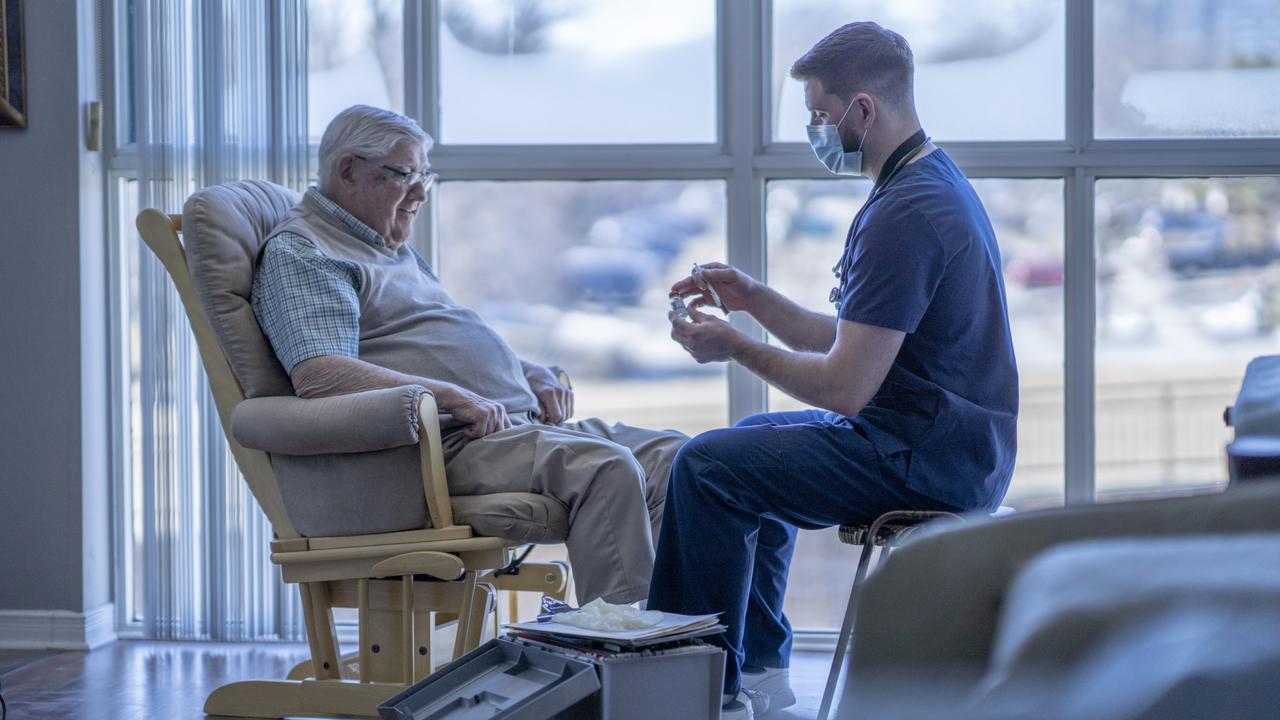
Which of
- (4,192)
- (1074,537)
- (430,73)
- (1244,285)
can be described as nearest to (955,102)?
(1244,285)

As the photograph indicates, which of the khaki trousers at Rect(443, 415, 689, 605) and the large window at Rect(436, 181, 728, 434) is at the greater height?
the large window at Rect(436, 181, 728, 434)

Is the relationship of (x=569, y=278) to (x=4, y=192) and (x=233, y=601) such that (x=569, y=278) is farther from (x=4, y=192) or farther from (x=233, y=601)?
(x=4, y=192)

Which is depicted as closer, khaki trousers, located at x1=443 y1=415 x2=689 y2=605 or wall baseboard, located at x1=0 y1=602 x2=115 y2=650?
khaki trousers, located at x1=443 y1=415 x2=689 y2=605

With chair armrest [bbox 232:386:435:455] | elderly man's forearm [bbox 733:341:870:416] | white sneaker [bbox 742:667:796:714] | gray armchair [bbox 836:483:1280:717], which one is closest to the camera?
gray armchair [bbox 836:483:1280:717]

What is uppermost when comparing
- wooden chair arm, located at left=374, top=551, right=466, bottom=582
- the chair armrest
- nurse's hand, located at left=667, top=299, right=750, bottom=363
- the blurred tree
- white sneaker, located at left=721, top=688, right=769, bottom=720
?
the blurred tree

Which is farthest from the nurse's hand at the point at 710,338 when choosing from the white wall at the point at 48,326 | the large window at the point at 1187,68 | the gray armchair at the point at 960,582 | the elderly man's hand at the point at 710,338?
the white wall at the point at 48,326

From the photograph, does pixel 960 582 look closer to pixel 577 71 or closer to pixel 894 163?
pixel 894 163

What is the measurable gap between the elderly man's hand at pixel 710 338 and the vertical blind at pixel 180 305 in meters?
1.36

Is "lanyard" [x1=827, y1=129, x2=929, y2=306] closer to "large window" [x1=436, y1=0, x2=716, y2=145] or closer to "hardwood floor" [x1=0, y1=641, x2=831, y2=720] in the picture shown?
"hardwood floor" [x1=0, y1=641, x2=831, y2=720]

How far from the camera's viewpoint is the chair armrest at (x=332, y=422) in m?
2.05

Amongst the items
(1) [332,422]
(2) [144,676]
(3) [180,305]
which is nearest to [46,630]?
(2) [144,676]

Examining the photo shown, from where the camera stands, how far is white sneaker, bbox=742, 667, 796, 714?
7.11 feet

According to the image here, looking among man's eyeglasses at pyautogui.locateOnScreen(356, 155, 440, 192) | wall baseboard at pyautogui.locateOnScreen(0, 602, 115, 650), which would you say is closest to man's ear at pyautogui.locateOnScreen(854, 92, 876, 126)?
man's eyeglasses at pyautogui.locateOnScreen(356, 155, 440, 192)

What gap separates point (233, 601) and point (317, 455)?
1.11m
